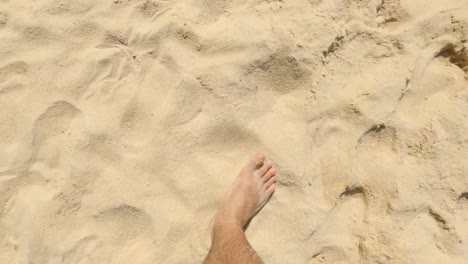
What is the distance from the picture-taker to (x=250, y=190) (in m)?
1.85

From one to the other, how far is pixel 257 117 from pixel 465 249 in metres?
0.99

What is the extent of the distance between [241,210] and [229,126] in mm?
347

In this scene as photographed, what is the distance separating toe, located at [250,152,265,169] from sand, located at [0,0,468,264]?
26 mm

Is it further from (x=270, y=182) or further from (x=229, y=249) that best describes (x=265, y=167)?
(x=229, y=249)

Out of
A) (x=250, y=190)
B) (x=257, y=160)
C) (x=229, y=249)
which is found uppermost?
(x=257, y=160)

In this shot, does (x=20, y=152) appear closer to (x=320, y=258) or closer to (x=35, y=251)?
(x=35, y=251)

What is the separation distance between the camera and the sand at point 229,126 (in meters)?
1.75

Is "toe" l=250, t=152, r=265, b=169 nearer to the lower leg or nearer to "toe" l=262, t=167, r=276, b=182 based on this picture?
"toe" l=262, t=167, r=276, b=182

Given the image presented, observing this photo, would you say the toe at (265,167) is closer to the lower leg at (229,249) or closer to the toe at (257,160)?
the toe at (257,160)

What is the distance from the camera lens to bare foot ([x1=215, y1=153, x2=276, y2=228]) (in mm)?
1846

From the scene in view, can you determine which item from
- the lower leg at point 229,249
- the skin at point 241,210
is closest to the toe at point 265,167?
the skin at point 241,210

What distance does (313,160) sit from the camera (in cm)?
185

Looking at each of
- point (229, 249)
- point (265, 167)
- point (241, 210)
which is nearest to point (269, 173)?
point (265, 167)

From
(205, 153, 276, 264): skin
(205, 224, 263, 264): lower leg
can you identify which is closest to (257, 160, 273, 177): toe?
(205, 153, 276, 264): skin
